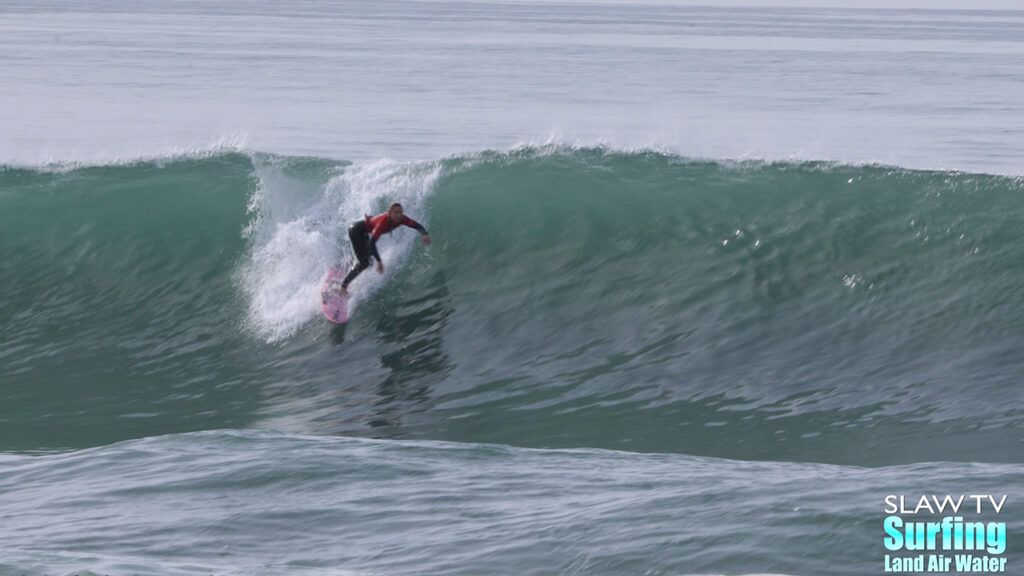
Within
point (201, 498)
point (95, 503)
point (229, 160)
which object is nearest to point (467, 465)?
point (201, 498)

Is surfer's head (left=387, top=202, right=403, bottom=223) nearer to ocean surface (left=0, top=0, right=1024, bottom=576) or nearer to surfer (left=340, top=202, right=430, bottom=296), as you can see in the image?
surfer (left=340, top=202, right=430, bottom=296)

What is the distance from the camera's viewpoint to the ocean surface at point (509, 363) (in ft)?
27.4

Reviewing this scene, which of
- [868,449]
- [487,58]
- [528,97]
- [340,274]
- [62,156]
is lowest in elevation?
[868,449]

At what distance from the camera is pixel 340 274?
52.7ft

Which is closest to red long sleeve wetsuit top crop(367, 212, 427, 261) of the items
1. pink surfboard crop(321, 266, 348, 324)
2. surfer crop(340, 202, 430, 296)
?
surfer crop(340, 202, 430, 296)

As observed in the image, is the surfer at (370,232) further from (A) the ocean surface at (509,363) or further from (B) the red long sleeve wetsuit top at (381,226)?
(A) the ocean surface at (509,363)

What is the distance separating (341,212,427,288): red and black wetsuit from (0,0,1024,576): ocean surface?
575mm

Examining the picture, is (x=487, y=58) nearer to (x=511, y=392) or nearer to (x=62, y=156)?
(x=62, y=156)

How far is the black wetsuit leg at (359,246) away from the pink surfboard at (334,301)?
19 cm

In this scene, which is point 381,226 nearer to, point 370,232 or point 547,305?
point 370,232

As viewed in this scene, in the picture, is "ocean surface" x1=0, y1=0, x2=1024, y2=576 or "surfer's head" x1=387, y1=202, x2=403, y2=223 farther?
"surfer's head" x1=387, y1=202, x2=403, y2=223

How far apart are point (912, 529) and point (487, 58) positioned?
54325 mm

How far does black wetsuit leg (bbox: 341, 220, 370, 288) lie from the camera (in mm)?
15484

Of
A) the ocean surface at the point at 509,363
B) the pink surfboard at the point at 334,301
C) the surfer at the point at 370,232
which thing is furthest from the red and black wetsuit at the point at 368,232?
the ocean surface at the point at 509,363
